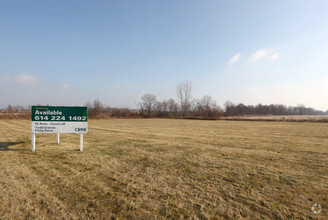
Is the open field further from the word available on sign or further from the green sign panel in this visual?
the green sign panel

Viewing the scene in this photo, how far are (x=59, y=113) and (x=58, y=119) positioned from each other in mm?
274

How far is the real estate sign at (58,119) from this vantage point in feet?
23.4

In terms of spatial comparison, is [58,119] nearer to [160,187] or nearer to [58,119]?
[58,119]

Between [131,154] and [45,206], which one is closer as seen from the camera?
[45,206]

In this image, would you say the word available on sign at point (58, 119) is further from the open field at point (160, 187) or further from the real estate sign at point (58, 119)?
the open field at point (160, 187)

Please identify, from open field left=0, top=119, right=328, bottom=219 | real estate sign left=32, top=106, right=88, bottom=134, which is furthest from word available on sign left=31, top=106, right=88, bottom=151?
open field left=0, top=119, right=328, bottom=219

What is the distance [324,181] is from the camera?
4141 mm

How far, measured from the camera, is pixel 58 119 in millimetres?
7301

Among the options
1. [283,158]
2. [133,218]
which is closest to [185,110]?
[283,158]

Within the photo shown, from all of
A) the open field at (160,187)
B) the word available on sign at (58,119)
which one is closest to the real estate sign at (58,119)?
the word available on sign at (58,119)

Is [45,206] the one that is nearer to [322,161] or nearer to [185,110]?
[322,161]

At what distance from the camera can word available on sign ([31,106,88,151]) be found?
23.4 ft

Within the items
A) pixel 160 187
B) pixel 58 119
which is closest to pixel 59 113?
pixel 58 119

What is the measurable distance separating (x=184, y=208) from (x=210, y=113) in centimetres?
5943
